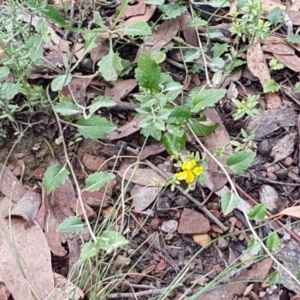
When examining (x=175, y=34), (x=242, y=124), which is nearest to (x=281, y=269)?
(x=242, y=124)

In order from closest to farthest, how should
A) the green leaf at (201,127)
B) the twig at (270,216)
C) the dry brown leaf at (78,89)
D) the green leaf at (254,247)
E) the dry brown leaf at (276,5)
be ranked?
the green leaf at (254,247) → the twig at (270,216) → the green leaf at (201,127) → the dry brown leaf at (78,89) → the dry brown leaf at (276,5)

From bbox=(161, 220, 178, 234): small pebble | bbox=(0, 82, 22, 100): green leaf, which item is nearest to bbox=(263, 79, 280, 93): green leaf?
bbox=(161, 220, 178, 234): small pebble

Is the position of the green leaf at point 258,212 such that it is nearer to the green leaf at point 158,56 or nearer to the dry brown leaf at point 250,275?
the dry brown leaf at point 250,275

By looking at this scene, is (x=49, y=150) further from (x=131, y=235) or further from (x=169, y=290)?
(x=169, y=290)

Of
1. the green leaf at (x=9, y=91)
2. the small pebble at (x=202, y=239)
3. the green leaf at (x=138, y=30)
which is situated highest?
the green leaf at (x=138, y=30)

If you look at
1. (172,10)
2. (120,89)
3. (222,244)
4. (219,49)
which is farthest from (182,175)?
(172,10)

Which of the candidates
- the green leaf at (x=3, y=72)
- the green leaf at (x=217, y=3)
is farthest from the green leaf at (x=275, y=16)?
the green leaf at (x=3, y=72)
